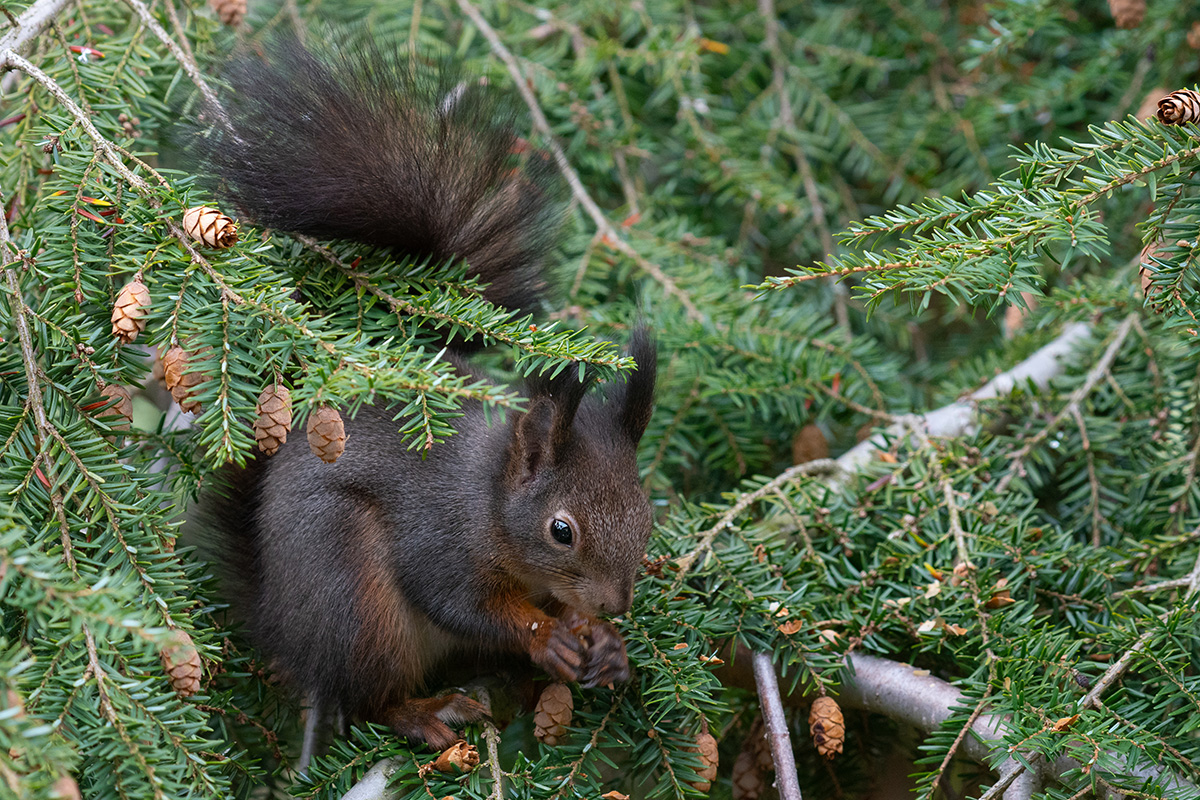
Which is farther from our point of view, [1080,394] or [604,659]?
[1080,394]

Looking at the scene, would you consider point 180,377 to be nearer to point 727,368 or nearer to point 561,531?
point 561,531

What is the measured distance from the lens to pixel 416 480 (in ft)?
4.17

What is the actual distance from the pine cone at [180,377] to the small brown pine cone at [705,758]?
23.6 inches

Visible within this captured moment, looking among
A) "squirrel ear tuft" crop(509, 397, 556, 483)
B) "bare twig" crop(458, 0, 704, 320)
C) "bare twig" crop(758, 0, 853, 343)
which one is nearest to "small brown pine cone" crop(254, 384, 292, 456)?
"squirrel ear tuft" crop(509, 397, 556, 483)

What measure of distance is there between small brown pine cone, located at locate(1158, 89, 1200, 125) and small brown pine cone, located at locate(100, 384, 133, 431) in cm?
99

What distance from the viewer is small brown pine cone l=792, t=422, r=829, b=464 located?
60.3 inches

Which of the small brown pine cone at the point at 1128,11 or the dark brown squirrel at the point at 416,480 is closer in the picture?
the dark brown squirrel at the point at 416,480

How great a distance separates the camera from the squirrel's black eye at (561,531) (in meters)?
1.24

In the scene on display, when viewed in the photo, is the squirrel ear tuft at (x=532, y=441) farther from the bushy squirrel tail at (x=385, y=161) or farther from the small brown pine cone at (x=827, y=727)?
the small brown pine cone at (x=827, y=727)

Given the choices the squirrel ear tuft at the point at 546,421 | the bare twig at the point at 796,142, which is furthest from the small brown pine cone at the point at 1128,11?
the squirrel ear tuft at the point at 546,421

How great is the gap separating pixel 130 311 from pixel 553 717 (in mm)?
588

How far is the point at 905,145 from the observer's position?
184cm

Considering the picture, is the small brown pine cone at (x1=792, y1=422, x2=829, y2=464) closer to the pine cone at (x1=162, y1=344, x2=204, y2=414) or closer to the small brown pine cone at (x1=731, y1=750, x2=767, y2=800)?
the small brown pine cone at (x1=731, y1=750, x2=767, y2=800)

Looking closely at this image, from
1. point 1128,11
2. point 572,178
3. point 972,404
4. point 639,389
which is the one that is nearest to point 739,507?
point 639,389
